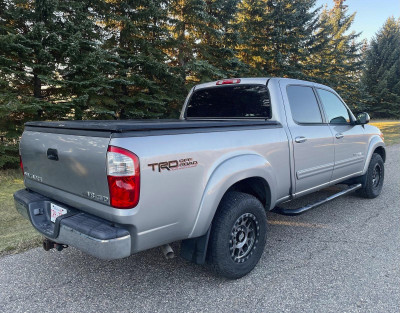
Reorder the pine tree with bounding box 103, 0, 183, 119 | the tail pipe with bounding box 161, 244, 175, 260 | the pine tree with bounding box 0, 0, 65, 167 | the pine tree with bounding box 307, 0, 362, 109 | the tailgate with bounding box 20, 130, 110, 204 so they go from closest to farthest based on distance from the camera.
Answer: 1. the tailgate with bounding box 20, 130, 110, 204
2. the tail pipe with bounding box 161, 244, 175, 260
3. the pine tree with bounding box 0, 0, 65, 167
4. the pine tree with bounding box 103, 0, 183, 119
5. the pine tree with bounding box 307, 0, 362, 109

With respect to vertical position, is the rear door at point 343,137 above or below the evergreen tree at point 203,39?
below

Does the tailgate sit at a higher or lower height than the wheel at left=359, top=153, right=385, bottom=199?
higher

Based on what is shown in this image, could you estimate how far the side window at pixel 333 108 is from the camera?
4.30 metres

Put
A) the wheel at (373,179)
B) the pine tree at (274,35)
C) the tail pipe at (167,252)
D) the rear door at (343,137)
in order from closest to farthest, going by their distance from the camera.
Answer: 1. the tail pipe at (167,252)
2. the rear door at (343,137)
3. the wheel at (373,179)
4. the pine tree at (274,35)

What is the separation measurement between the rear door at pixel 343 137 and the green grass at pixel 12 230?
13.4 feet

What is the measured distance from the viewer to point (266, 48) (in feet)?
51.4

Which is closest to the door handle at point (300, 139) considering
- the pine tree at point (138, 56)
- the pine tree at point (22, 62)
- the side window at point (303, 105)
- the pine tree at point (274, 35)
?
the side window at point (303, 105)

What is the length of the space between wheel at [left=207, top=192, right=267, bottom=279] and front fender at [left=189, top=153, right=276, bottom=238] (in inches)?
6.4

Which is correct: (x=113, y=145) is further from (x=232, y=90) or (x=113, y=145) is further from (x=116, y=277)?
(x=232, y=90)

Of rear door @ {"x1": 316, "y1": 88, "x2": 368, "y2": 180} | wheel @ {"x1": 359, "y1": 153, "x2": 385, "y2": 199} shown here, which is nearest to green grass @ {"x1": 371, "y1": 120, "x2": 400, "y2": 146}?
wheel @ {"x1": 359, "y1": 153, "x2": 385, "y2": 199}

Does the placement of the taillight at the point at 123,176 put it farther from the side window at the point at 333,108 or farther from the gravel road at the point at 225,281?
the side window at the point at 333,108

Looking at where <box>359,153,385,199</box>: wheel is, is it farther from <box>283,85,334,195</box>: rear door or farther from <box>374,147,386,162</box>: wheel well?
<box>283,85,334,195</box>: rear door

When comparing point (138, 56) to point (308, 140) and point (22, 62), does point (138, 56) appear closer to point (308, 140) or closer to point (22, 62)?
point (22, 62)

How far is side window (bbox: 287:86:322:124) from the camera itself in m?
3.69
